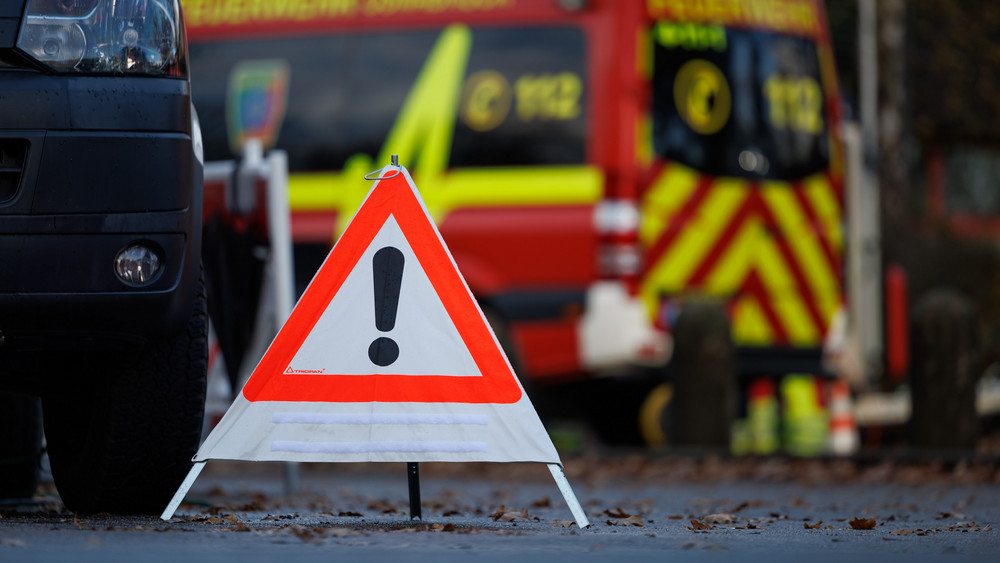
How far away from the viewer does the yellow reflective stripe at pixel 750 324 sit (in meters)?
10.1

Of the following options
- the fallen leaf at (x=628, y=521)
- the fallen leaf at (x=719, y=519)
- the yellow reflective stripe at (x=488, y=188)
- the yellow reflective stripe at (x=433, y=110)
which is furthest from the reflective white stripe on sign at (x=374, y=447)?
the yellow reflective stripe at (x=433, y=110)

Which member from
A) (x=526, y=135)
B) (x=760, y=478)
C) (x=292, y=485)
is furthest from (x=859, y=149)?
(x=292, y=485)

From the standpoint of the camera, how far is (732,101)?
10.0 m

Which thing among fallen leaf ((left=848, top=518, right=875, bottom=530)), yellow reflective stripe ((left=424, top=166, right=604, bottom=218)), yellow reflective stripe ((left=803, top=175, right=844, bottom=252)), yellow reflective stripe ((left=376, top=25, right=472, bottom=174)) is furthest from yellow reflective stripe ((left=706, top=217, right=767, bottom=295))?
fallen leaf ((left=848, top=518, right=875, bottom=530))

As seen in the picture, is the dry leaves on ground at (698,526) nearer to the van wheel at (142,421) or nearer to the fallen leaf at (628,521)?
the fallen leaf at (628,521)

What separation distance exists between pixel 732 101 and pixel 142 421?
559cm

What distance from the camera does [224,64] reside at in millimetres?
10711

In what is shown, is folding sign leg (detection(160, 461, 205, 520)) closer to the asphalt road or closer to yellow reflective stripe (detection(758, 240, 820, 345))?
the asphalt road

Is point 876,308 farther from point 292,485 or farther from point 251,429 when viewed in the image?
point 251,429

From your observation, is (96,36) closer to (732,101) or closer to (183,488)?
(183,488)

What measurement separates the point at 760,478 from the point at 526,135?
7.74 feet

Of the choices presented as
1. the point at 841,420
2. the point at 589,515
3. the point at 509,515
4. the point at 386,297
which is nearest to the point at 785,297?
the point at 841,420

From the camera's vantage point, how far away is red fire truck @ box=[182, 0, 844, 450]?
967 centimetres

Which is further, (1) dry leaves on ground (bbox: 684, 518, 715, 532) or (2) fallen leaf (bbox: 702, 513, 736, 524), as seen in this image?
(2) fallen leaf (bbox: 702, 513, 736, 524)
